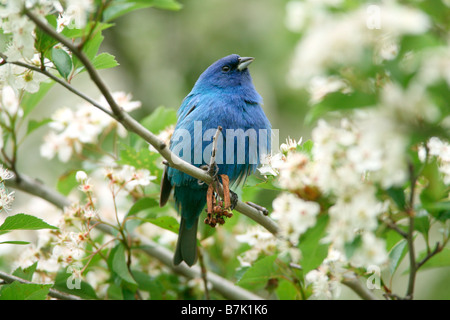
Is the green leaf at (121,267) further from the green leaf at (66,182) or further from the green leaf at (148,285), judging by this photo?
the green leaf at (66,182)

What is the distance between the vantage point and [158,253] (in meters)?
3.62

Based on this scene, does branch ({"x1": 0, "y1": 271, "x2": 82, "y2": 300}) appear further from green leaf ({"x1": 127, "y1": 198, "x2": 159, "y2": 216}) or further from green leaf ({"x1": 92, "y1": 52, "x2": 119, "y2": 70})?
green leaf ({"x1": 92, "y1": 52, "x2": 119, "y2": 70})

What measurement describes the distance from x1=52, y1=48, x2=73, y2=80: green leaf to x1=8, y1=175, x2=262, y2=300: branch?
4.74 feet

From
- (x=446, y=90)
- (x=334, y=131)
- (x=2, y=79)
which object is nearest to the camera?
(x=446, y=90)

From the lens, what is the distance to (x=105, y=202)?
169 inches

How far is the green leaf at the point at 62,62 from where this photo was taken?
2182 mm

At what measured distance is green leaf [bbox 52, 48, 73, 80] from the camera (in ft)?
7.16

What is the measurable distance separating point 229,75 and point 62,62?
200cm

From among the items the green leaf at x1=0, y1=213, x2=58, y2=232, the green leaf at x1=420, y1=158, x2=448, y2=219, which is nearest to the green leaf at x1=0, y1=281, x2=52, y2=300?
the green leaf at x1=0, y1=213, x2=58, y2=232

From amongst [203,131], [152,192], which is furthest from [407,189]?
[152,192]

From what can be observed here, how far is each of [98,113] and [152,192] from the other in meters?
0.71

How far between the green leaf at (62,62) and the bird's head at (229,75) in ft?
5.99
